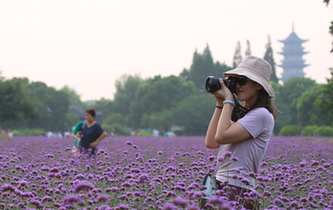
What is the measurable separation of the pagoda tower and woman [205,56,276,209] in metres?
120

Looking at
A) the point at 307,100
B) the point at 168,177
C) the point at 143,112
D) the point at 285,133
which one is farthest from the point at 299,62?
the point at 168,177

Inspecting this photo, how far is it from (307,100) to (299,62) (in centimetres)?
7293

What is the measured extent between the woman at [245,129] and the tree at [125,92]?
90.5 meters

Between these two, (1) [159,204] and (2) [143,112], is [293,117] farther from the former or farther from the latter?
(1) [159,204]

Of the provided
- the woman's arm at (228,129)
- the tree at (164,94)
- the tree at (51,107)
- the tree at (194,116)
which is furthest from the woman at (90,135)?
the tree at (51,107)

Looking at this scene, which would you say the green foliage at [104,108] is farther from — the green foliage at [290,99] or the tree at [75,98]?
the green foliage at [290,99]

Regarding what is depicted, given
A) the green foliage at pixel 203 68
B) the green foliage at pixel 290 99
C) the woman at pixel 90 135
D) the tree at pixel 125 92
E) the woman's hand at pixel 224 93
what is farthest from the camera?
the tree at pixel 125 92

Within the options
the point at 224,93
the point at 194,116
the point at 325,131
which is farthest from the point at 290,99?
the point at 224,93

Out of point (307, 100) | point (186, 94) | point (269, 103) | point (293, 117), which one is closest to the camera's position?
point (269, 103)

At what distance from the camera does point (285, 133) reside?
135ft

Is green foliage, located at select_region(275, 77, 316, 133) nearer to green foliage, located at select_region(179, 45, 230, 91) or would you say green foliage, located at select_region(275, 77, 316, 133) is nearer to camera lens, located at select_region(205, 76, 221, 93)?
green foliage, located at select_region(179, 45, 230, 91)

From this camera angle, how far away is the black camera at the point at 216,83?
133 inches

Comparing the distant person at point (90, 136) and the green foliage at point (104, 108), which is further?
the green foliage at point (104, 108)

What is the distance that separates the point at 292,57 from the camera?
122 metres
